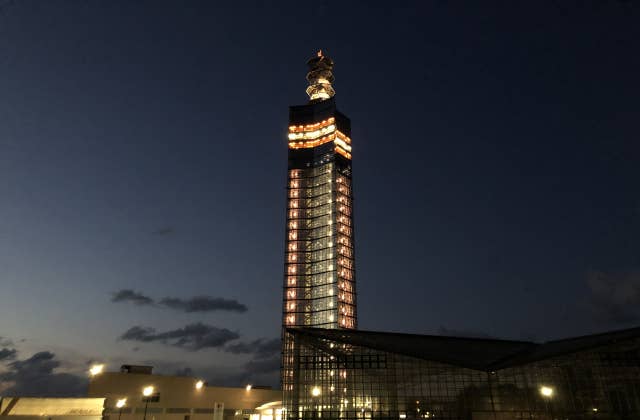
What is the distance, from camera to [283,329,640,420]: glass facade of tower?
53906 mm

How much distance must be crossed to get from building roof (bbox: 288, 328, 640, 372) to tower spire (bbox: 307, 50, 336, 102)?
13700cm

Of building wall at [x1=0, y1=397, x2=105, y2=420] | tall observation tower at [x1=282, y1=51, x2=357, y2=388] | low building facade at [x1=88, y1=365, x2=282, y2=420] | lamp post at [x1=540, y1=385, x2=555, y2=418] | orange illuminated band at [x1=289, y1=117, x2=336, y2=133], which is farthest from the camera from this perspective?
orange illuminated band at [x1=289, y1=117, x2=336, y2=133]

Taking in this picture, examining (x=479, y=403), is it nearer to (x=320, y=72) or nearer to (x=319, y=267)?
(x=319, y=267)

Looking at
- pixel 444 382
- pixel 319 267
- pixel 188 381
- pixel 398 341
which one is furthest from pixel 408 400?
pixel 319 267

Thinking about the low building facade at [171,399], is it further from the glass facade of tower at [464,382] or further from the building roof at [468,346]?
the building roof at [468,346]

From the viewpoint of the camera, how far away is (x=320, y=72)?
637 ft

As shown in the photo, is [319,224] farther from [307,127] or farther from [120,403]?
[120,403]

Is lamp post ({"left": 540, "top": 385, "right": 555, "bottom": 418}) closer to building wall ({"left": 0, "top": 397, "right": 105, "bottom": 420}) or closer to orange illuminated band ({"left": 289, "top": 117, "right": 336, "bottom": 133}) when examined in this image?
building wall ({"left": 0, "top": 397, "right": 105, "bottom": 420})

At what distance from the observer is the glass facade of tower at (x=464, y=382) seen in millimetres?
53906

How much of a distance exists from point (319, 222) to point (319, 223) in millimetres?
354

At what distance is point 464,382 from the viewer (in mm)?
57562

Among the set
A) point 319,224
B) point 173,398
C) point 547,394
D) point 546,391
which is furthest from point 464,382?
point 319,224

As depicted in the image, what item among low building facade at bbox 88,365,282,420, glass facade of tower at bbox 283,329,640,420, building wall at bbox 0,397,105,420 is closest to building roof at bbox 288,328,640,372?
glass facade of tower at bbox 283,329,640,420

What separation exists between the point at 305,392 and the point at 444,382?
64.0 ft
